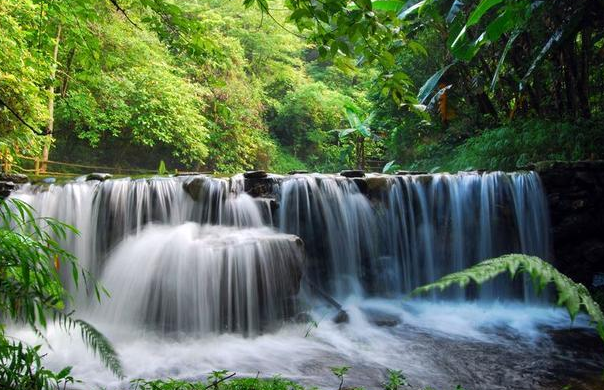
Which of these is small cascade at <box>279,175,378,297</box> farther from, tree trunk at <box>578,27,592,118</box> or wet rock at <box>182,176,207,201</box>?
tree trunk at <box>578,27,592,118</box>

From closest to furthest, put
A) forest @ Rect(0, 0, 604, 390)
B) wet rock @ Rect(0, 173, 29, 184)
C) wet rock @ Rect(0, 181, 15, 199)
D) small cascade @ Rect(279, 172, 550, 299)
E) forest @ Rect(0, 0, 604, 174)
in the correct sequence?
1. forest @ Rect(0, 0, 604, 390)
2. forest @ Rect(0, 0, 604, 174)
3. wet rock @ Rect(0, 181, 15, 199)
4. wet rock @ Rect(0, 173, 29, 184)
5. small cascade @ Rect(279, 172, 550, 299)

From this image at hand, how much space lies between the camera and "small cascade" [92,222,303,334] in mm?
4883

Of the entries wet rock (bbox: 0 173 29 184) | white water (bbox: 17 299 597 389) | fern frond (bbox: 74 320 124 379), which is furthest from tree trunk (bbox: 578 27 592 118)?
wet rock (bbox: 0 173 29 184)

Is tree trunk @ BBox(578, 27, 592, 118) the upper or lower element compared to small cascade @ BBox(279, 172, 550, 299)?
upper

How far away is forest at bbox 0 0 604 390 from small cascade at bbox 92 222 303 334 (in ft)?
0.08

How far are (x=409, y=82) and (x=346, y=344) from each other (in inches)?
147

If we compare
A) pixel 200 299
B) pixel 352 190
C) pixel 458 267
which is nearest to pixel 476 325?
pixel 458 267

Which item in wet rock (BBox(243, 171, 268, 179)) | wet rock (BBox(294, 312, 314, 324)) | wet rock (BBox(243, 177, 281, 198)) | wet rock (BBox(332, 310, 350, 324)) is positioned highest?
wet rock (BBox(243, 171, 268, 179))

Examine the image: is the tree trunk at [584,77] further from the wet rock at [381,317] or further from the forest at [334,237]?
the wet rock at [381,317]

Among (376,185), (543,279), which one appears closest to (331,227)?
(376,185)

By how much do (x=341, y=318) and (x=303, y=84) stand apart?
67.4 feet

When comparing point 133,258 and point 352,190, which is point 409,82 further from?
point 352,190

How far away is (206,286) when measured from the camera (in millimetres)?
4977

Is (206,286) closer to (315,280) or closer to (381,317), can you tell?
(315,280)
